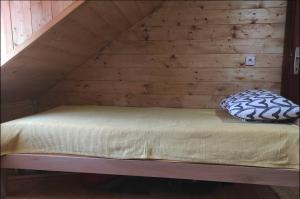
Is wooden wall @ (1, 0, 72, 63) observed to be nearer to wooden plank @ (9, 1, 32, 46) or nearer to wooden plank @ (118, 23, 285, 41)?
wooden plank @ (9, 1, 32, 46)

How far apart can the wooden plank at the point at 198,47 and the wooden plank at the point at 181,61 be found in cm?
4

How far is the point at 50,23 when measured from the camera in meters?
1.51

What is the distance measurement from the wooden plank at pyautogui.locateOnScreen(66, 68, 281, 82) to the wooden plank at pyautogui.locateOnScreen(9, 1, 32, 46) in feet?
3.67

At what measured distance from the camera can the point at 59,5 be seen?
147 cm

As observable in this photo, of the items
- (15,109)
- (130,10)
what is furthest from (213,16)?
(15,109)

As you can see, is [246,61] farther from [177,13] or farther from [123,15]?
[123,15]

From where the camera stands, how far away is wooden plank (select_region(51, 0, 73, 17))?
1458 mm

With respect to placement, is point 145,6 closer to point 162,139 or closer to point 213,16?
point 213,16

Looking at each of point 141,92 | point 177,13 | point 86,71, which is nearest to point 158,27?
point 177,13

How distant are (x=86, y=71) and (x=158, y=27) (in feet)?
2.88

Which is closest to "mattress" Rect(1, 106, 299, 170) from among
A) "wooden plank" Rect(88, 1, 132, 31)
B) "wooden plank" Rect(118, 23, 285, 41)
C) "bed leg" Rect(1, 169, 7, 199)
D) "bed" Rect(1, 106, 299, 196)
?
"bed" Rect(1, 106, 299, 196)

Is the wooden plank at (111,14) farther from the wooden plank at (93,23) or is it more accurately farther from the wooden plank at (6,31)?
the wooden plank at (6,31)

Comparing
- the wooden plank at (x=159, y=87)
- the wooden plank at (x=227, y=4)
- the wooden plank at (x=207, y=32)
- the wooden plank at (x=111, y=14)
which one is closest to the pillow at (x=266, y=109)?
the wooden plank at (x=159, y=87)

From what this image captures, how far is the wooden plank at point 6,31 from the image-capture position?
1538 millimetres
